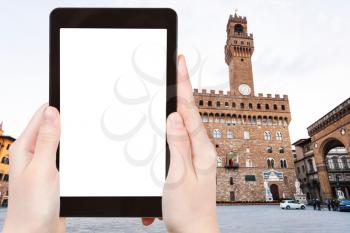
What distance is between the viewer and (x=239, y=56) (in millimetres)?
45094

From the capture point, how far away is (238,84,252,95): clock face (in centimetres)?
4353

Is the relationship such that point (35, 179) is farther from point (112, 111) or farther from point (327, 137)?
point (327, 137)

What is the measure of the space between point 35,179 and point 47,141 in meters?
0.16

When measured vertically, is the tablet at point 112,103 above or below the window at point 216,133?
below

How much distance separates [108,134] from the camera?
1398mm

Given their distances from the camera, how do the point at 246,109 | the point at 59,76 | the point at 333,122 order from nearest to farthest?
the point at 59,76, the point at 333,122, the point at 246,109

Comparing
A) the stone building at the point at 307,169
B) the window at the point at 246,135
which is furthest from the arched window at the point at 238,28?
the stone building at the point at 307,169

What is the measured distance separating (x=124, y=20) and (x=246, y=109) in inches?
1665

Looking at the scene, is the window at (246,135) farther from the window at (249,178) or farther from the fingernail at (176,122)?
the fingernail at (176,122)

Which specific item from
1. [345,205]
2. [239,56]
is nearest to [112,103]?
[345,205]

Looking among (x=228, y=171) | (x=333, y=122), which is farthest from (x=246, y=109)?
(x=333, y=122)

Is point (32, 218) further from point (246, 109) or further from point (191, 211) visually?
point (246, 109)

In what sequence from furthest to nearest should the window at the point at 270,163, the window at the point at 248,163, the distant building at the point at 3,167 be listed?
1. the window at the point at 270,163
2. the window at the point at 248,163
3. the distant building at the point at 3,167

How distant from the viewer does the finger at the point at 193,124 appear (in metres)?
1.14
